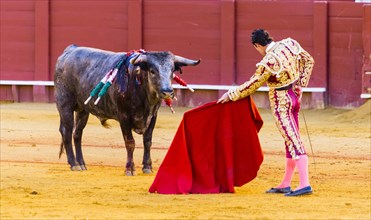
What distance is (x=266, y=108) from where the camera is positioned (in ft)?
60.7

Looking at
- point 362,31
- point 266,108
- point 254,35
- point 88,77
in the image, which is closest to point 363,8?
point 362,31

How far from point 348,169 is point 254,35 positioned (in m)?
2.81

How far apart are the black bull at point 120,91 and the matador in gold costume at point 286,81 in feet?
4.44

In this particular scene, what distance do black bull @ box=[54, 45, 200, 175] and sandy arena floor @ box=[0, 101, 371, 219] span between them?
300 mm

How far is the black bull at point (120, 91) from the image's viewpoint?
36.9 feet

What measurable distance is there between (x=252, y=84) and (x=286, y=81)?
0.81 feet

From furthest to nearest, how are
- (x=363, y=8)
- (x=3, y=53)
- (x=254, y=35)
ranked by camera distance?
(x=3, y=53) → (x=363, y=8) → (x=254, y=35)

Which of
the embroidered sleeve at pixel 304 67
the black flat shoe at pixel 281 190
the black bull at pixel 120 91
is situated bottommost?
the black flat shoe at pixel 281 190

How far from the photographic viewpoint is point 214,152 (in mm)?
10383

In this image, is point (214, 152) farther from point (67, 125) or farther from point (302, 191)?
point (67, 125)

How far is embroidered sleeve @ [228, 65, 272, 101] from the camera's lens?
982 centimetres

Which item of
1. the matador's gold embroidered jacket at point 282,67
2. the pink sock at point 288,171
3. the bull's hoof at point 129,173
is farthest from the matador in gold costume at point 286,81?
the bull's hoof at point 129,173

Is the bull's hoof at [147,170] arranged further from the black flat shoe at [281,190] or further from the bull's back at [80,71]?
the black flat shoe at [281,190]

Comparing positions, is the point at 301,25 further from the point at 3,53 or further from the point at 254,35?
the point at 254,35
